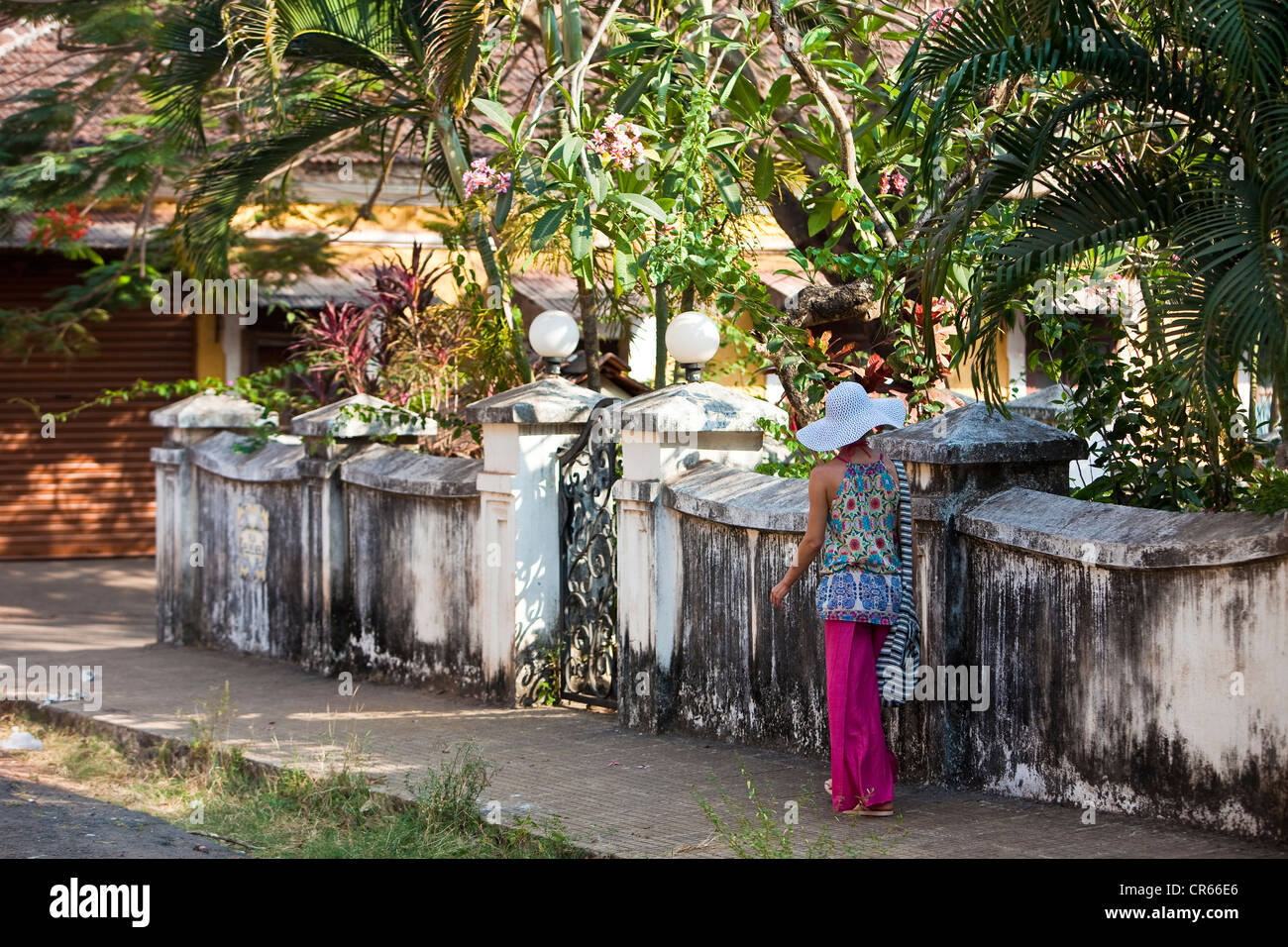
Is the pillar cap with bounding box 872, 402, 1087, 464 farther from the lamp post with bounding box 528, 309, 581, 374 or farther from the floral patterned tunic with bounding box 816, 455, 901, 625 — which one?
the lamp post with bounding box 528, 309, 581, 374

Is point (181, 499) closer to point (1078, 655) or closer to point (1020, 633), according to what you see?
point (1020, 633)

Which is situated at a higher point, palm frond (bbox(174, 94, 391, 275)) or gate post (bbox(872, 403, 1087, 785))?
palm frond (bbox(174, 94, 391, 275))

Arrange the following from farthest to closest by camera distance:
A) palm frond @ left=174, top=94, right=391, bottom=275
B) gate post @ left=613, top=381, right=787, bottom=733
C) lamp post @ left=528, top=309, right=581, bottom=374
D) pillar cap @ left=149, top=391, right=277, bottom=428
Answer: pillar cap @ left=149, top=391, right=277, bottom=428 → palm frond @ left=174, top=94, right=391, bottom=275 → lamp post @ left=528, top=309, right=581, bottom=374 → gate post @ left=613, top=381, right=787, bottom=733

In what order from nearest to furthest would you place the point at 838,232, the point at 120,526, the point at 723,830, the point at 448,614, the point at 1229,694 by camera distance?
1. the point at 1229,694
2. the point at 723,830
3. the point at 838,232
4. the point at 448,614
5. the point at 120,526

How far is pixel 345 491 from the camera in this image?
9758 mm

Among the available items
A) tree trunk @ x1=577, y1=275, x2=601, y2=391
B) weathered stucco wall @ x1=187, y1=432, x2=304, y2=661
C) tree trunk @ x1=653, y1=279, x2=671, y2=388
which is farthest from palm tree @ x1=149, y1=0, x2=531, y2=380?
weathered stucco wall @ x1=187, y1=432, x2=304, y2=661

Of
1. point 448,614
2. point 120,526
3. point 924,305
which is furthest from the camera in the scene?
point 120,526

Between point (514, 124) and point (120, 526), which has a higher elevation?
point (514, 124)

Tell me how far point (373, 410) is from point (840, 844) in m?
5.17

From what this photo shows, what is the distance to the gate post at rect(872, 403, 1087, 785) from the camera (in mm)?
6227

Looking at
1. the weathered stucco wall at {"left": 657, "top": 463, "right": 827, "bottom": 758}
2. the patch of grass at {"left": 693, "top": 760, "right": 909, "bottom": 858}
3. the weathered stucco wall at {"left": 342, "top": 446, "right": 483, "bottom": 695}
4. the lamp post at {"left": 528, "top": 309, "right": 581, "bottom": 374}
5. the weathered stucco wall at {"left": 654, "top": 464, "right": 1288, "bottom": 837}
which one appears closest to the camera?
the weathered stucco wall at {"left": 654, "top": 464, "right": 1288, "bottom": 837}

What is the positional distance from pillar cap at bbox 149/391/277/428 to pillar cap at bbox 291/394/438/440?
1.52 metres
